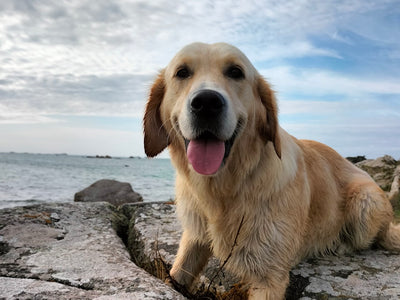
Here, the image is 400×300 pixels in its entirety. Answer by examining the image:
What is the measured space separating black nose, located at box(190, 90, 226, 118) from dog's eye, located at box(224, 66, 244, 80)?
1.49 feet

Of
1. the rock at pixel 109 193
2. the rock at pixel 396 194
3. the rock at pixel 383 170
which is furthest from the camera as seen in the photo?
the rock at pixel 109 193

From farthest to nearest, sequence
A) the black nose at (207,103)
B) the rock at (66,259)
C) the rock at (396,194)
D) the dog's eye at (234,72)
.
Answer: the rock at (396,194) → the dog's eye at (234,72) → the black nose at (207,103) → the rock at (66,259)

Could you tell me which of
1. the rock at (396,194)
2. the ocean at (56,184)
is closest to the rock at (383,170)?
the rock at (396,194)

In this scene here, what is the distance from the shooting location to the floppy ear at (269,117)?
2.47 m

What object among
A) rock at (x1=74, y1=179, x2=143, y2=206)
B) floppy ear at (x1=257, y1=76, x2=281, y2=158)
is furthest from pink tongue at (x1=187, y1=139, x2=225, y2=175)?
rock at (x1=74, y1=179, x2=143, y2=206)

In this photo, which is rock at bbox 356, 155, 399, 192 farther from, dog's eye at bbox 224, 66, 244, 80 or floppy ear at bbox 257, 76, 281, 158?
dog's eye at bbox 224, 66, 244, 80

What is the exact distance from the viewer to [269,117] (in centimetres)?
260

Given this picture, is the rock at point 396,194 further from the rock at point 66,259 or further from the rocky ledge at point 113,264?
the rock at point 66,259

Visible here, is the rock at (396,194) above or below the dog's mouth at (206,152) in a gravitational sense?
below

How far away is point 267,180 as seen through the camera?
7.94ft

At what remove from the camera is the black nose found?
2.08 metres

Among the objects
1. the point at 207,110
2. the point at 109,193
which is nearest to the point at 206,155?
the point at 207,110

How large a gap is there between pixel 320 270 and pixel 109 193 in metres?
9.02

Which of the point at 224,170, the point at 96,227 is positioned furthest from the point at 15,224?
the point at 224,170
